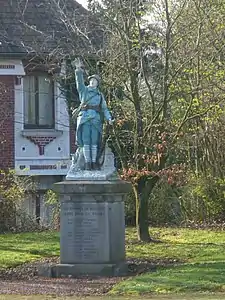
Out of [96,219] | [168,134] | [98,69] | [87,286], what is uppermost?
[98,69]

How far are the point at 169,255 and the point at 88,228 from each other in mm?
3257

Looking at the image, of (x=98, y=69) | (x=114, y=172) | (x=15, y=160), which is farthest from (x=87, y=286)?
(x=15, y=160)

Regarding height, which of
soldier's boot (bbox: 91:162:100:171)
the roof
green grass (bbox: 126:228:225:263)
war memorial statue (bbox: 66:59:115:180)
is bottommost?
green grass (bbox: 126:228:225:263)

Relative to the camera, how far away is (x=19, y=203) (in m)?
25.3

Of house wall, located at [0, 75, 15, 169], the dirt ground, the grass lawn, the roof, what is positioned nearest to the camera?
the grass lawn

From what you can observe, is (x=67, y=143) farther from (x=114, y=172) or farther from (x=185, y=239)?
(x=114, y=172)

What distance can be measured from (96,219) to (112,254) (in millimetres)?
722

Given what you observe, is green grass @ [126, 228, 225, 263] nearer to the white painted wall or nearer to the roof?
the white painted wall

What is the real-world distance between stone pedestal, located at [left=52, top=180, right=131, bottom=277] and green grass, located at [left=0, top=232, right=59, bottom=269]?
6.26ft

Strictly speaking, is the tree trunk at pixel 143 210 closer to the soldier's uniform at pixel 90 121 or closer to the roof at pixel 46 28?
the roof at pixel 46 28

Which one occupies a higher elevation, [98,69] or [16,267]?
[98,69]

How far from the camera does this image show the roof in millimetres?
22391

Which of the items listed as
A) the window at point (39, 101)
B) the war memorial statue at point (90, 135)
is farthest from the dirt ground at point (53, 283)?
the window at point (39, 101)

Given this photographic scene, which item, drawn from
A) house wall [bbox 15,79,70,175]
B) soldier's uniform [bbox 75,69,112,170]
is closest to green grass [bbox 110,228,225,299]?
soldier's uniform [bbox 75,69,112,170]
